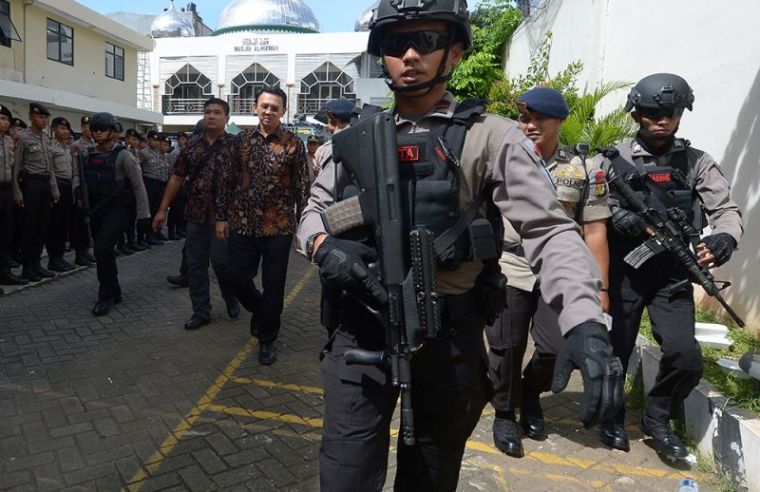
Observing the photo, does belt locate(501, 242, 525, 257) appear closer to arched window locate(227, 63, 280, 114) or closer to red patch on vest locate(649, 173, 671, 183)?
red patch on vest locate(649, 173, 671, 183)

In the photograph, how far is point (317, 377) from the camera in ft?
13.9

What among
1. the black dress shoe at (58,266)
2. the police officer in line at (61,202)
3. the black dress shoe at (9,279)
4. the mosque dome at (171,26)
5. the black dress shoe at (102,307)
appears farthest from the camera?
the mosque dome at (171,26)

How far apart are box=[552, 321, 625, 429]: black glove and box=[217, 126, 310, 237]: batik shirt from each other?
123 inches

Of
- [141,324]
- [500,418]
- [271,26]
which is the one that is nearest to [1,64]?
[141,324]

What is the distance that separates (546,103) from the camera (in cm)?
317

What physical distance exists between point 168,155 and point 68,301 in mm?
5848

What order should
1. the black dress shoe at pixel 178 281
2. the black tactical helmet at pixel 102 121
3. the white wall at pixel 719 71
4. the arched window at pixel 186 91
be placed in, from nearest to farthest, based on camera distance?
1. the white wall at pixel 719 71
2. the black tactical helmet at pixel 102 121
3. the black dress shoe at pixel 178 281
4. the arched window at pixel 186 91

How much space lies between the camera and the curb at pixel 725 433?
9.24 feet

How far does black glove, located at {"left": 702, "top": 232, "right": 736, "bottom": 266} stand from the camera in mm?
3008

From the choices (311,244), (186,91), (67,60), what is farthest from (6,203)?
(186,91)

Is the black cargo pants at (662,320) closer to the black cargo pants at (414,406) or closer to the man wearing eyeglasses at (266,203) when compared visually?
the black cargo pants at (414,406)

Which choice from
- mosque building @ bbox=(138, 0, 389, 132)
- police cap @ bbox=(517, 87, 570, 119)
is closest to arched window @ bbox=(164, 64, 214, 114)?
mosque building @ bbox=(138, 0, 389, 132)

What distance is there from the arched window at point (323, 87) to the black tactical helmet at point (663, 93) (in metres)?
32.2

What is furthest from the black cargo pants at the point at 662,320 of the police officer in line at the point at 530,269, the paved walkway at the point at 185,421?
the paved walkway at the point at 185,421
